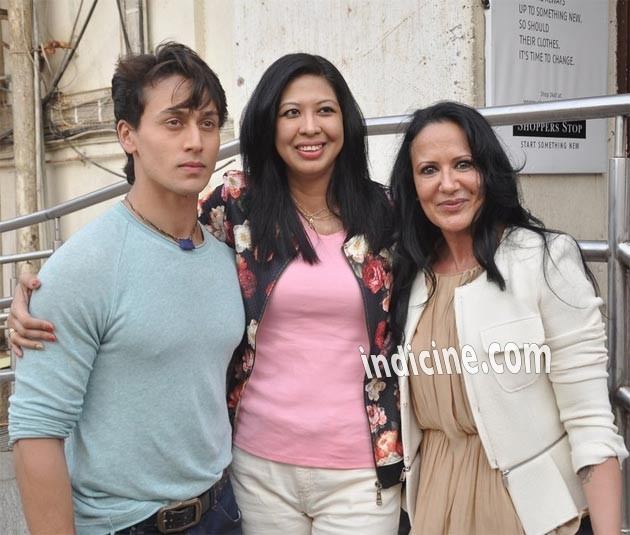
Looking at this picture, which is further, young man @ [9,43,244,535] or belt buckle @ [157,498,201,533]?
belt buckle @ [157,498,201,533]

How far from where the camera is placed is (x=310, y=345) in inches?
74.5

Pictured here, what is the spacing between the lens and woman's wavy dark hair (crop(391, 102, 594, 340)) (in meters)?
1.77

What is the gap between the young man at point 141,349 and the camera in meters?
1.45

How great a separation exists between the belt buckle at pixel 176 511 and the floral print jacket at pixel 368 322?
387 mm

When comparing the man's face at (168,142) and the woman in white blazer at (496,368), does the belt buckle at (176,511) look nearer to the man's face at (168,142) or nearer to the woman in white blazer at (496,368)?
the woman in white blazer at (496,368)

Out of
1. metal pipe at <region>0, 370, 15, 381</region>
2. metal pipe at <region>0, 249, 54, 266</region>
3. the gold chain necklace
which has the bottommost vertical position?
metal pipe at <region>0, 370, 15, 381</region>

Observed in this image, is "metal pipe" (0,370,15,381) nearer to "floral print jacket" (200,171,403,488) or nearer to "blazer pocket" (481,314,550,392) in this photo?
"floral print jacket" (200,171,403,488)

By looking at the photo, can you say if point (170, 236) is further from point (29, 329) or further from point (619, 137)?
point (619, 137)

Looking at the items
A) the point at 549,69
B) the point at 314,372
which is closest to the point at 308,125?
the point at 314,372

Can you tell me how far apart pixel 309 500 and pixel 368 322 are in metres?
0.47

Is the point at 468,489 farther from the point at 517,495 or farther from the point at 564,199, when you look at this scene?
the point at 564,199

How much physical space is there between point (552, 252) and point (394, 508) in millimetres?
749

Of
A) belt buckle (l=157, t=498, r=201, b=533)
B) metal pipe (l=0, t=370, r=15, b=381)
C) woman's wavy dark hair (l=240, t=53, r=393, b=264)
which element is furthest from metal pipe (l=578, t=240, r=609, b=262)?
metal pipe (l=0, t=370, r=15, b=381)

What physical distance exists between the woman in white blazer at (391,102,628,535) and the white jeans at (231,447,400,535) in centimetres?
11
